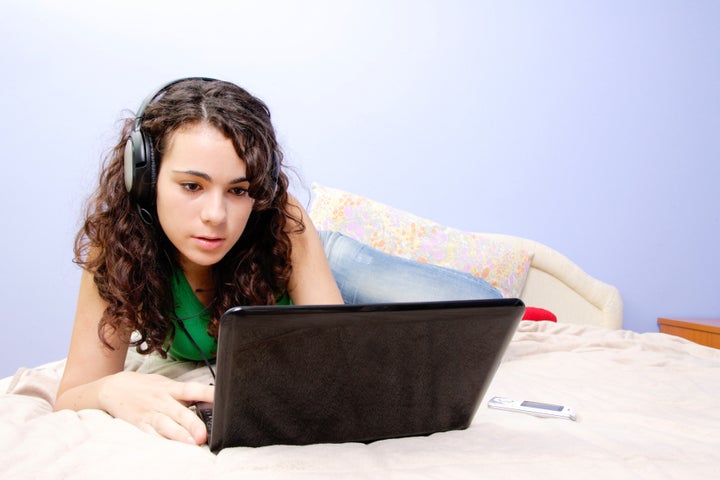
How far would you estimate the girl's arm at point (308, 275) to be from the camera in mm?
1210

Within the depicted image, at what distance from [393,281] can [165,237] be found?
2.17 feet

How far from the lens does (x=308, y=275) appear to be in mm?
1215

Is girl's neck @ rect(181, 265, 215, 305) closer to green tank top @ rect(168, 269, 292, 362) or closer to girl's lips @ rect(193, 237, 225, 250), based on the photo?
green tank top @ rect(168, 269, 292, 362)

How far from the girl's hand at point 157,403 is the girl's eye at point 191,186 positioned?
281mm

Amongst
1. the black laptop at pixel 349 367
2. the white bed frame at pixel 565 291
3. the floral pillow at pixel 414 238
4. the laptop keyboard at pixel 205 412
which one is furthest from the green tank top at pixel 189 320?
the white bed frame at pixel 565 291

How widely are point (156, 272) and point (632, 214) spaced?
1930 millimetres

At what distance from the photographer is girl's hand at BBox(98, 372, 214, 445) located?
695 millimetres

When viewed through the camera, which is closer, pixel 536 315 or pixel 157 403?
pixel 157 403

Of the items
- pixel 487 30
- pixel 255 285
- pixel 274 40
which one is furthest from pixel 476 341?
pixel 487 30

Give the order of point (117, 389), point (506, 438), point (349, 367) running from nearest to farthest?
1. point (349, 367)
2. point (506, 438)
3. point (117, 389)

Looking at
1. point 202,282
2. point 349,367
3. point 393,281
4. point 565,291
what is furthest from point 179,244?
point 565,291

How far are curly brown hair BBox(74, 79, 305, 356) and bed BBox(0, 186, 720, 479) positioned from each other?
16 centimetres

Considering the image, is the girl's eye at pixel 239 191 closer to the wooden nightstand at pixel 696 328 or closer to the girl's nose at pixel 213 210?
the girl's nose at pixel 213 210

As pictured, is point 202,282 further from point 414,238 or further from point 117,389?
point 414,238
